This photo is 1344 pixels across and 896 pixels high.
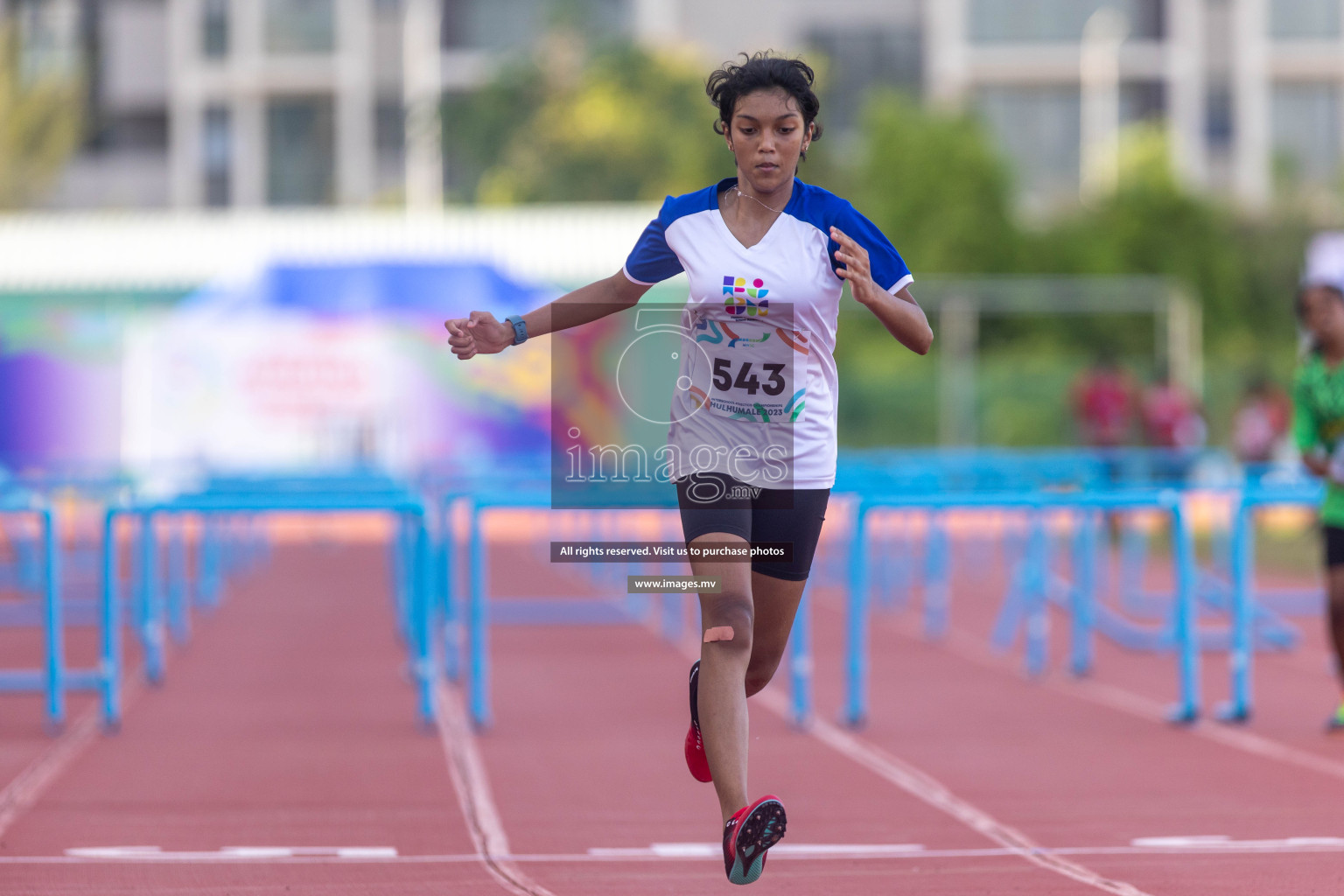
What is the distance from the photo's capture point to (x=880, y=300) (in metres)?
4.49

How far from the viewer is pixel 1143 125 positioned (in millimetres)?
48625

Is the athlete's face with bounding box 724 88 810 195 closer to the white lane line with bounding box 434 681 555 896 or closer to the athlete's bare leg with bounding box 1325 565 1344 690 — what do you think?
the white lane line with bounding box 434 681 555 896

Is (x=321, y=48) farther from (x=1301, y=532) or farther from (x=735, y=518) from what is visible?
(x=735, y=518)

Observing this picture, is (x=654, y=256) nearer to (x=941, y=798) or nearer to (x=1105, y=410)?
(x=941, y=798)

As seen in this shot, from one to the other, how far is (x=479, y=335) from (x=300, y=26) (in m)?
49.7

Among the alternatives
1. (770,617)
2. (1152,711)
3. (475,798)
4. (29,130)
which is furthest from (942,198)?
(770,617)

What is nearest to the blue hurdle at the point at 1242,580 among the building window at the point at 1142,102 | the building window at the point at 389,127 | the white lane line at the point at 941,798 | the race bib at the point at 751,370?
the white lane line at the point at 941,798

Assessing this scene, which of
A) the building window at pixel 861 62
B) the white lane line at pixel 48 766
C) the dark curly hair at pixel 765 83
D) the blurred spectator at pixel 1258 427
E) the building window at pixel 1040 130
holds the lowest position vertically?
the white lane line at pixel 48 766

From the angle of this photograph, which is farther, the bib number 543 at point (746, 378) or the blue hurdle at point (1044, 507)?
the blue hurdle at point (1044, 507)

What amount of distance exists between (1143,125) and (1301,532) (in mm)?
29707

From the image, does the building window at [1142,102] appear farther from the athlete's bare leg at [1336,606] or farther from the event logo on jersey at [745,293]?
the event logo on jersey at [745,293]

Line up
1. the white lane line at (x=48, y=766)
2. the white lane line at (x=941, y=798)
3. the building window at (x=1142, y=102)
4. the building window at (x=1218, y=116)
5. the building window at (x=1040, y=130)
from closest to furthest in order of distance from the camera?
the white lane line at (x=941, y=798) → the white lane line at (x=48, y=766) → the building window at (x=1040, y=130) → the building window at (x=1142, y=102) → the building window at (x=1218, y=116)

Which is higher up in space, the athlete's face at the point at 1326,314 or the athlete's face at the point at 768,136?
the athlete's face at the point at 768,136

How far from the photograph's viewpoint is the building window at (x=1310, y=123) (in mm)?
50719
